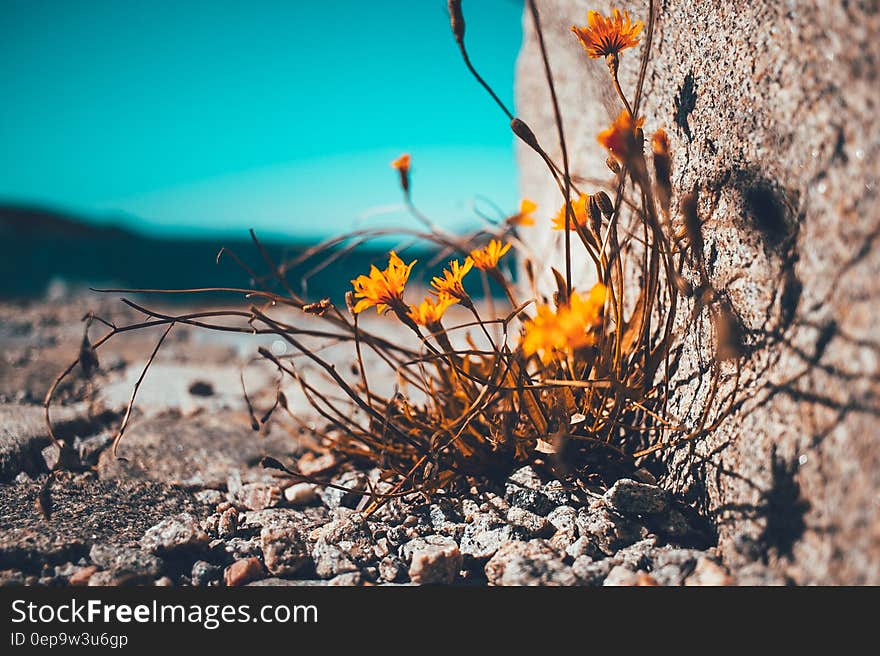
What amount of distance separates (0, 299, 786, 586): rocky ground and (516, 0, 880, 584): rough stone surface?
122 mm

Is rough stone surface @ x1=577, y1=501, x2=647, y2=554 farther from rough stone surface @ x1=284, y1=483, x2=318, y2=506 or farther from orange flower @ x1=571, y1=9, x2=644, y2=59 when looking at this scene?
orange flower @ x1=571, y1=9, x2=644, y2=59

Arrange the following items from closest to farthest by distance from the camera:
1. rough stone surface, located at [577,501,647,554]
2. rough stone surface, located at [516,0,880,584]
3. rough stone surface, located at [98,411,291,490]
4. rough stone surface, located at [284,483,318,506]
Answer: rough stone surface, located at [516,0,880,584] < rough stone surface, located at [577,501,647,554] < rough stone surface, located at [284,483,318,506] < rough stone surface, located at [98,411,291,490]

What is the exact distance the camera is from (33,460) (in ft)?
4.68

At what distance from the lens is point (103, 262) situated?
5.36 m

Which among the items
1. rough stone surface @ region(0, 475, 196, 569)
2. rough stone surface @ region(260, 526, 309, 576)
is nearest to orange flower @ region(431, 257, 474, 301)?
rough stone surface @ region(260, 526, 309, 576)

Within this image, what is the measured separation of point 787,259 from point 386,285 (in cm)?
63

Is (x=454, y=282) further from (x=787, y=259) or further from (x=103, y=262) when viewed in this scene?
(x=103, y=262)

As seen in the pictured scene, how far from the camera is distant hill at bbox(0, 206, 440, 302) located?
182 inches

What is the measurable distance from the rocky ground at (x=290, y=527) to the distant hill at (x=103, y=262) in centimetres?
250

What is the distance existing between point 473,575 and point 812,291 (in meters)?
A: 0.71

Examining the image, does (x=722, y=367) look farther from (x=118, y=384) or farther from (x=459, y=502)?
(x=118, y=384)

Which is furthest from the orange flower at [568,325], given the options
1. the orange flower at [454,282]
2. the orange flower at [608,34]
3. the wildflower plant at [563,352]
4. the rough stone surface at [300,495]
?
the rough stone surface at [300,495]

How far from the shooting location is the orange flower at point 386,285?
40.0 inches

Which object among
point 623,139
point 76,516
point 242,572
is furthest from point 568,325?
point 76,516
